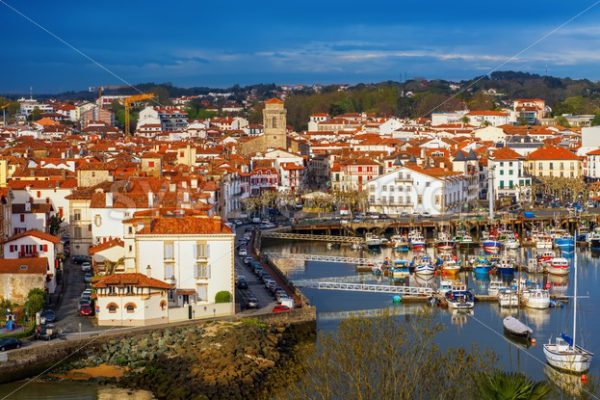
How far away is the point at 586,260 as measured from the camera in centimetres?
2556

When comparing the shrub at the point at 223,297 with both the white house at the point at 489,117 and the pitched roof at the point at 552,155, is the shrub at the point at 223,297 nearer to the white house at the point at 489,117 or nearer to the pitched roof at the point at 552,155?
the pitched roof at the point at 552,155

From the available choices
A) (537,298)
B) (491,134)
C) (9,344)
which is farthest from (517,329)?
(491,134)

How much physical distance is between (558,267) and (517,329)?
6486 millimetres

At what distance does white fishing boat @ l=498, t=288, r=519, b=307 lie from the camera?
19.1 metres

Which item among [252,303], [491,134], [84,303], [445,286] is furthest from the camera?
[491,134]

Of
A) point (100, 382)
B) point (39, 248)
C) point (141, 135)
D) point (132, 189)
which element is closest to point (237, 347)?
point (100, 382)

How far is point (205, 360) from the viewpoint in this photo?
1445cm

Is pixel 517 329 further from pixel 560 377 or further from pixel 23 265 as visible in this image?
pixel 23 265

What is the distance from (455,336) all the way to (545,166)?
963 inches

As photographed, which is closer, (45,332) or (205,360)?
(205,360)

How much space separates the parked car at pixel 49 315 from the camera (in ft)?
51.9

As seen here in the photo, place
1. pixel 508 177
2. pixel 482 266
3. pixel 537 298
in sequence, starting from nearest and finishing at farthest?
pixel 537 298, pixel 482 266, pixel 508 177

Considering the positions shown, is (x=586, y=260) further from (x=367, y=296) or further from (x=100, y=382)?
(x=100, y=382)

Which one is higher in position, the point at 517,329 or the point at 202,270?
the point at 202,270
